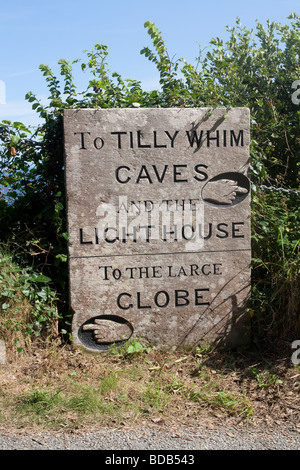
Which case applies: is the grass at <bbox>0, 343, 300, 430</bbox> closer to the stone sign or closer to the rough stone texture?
the rough stone texture

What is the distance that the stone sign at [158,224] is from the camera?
4.00m

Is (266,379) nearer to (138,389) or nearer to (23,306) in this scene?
(138,389)

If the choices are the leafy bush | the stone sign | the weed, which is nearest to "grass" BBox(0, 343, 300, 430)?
the weed

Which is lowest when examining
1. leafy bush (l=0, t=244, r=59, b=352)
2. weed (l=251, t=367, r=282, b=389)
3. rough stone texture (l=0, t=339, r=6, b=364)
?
weed (l=251, t=367, r=282, b=389)

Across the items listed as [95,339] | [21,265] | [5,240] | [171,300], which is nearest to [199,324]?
[171,300]

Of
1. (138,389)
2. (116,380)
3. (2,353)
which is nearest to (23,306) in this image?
(2,353)

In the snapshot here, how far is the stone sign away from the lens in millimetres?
4000

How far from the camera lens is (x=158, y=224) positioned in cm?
407

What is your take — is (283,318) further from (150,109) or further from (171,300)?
(150,109)

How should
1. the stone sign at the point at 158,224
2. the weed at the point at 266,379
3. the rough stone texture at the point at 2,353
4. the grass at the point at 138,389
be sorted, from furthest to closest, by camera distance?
the stone sign at the point at 158,224 → the rough stone texture at the point at 2,353 → the weed at the point at 266,379 → the grass at the point at 138,389

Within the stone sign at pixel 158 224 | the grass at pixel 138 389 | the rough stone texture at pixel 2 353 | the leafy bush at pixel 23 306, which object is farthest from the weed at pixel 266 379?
the rough stone texture at pixel 2 353

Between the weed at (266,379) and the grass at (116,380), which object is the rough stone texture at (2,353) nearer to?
the grass at (116,380)

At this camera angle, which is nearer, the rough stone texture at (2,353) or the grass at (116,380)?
the grass at (116,380)

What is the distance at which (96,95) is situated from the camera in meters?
4.40
